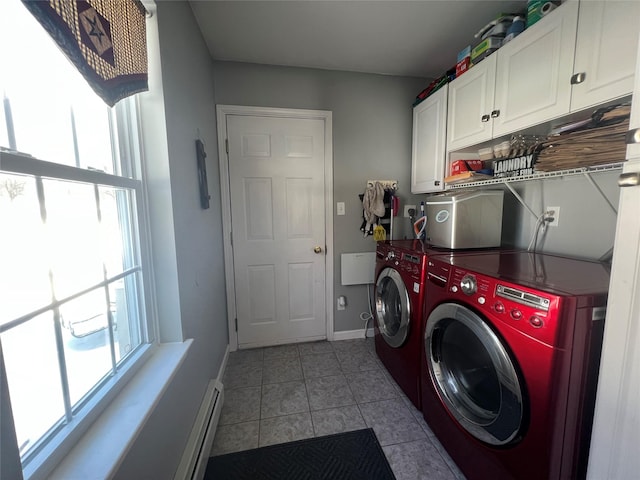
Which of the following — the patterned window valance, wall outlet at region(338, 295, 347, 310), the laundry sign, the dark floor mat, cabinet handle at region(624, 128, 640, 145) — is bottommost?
the dark floor mat

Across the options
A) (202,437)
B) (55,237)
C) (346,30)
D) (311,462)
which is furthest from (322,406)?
(346,30)

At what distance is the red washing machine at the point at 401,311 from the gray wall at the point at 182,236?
1213 millimetres

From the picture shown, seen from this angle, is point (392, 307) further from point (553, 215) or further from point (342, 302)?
point (553, 215)

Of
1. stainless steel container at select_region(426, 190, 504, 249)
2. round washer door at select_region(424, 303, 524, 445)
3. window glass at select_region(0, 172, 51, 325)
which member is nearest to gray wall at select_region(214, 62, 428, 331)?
stainless steel container at select_region(426, 190, 504, 249)

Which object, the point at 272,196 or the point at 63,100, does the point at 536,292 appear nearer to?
the point at 63,100

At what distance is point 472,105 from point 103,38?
1817 mm

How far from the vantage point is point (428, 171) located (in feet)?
6.81

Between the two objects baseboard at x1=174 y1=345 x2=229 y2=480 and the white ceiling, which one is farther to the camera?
the white ceiling

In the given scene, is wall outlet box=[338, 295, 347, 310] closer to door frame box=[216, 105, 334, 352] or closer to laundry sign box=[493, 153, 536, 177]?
door frame box=[216, 105, 334, 352]

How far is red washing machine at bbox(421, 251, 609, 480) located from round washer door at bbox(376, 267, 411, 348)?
9.8 inches

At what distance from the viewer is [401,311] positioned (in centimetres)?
164

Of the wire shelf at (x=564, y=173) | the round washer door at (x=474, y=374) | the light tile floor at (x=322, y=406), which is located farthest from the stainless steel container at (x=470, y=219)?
the light tile floor at (x=322, y=406)

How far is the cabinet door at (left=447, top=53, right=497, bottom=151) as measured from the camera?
1.47 meters

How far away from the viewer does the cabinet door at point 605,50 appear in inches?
34.9
